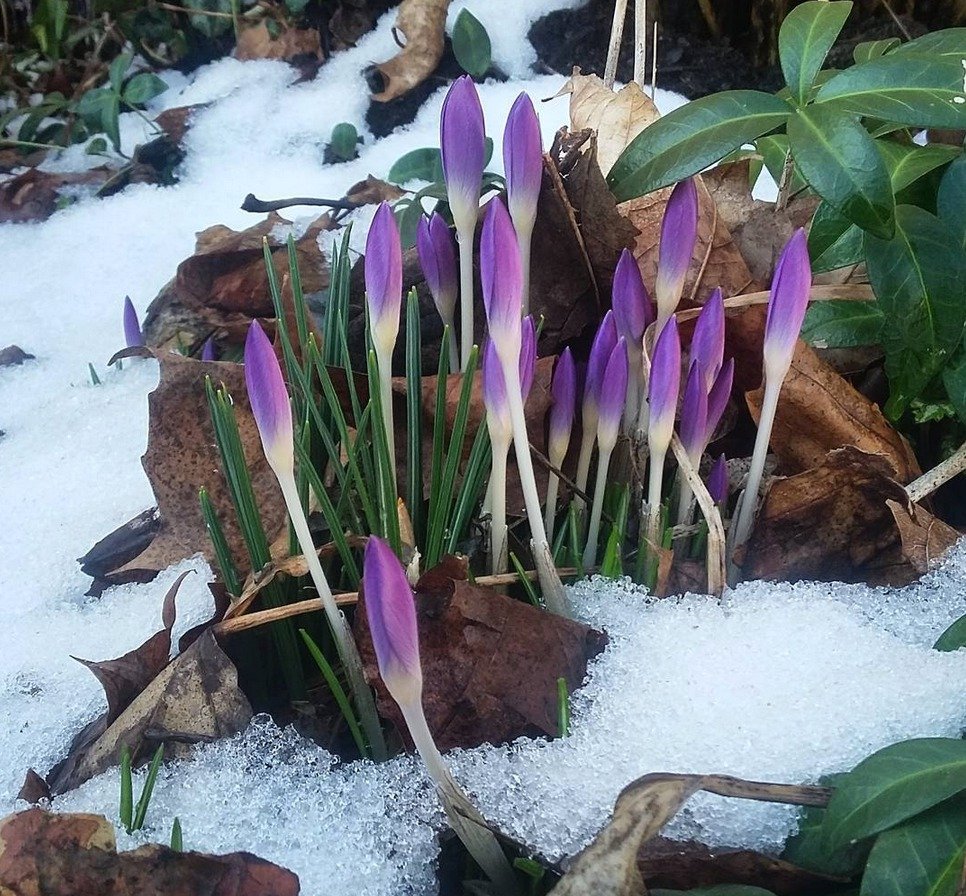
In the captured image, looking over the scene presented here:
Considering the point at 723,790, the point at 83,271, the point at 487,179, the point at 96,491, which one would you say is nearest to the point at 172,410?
the point at 96,491

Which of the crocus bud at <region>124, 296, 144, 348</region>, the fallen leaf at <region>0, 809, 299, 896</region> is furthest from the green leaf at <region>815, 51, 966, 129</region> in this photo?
the crocus bud at <region>124, 296, 144, 348</region>

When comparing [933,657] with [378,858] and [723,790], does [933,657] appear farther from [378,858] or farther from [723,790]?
[378,858]

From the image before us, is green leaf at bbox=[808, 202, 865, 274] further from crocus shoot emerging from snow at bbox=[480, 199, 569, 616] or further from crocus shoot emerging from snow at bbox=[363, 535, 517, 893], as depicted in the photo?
crocus shoot emerging from snow at bbox=[363, 535, 517, 893]

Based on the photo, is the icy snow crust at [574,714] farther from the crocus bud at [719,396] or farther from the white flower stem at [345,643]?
the crocus bud at [719,396]

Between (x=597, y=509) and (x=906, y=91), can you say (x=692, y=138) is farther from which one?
(x=597, y=509)

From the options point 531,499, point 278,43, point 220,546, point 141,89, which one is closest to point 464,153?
point 531,499

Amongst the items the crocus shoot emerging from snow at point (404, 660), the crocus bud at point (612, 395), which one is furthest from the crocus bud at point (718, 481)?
the crocus shoot emerging from snow at point (404, 660)
